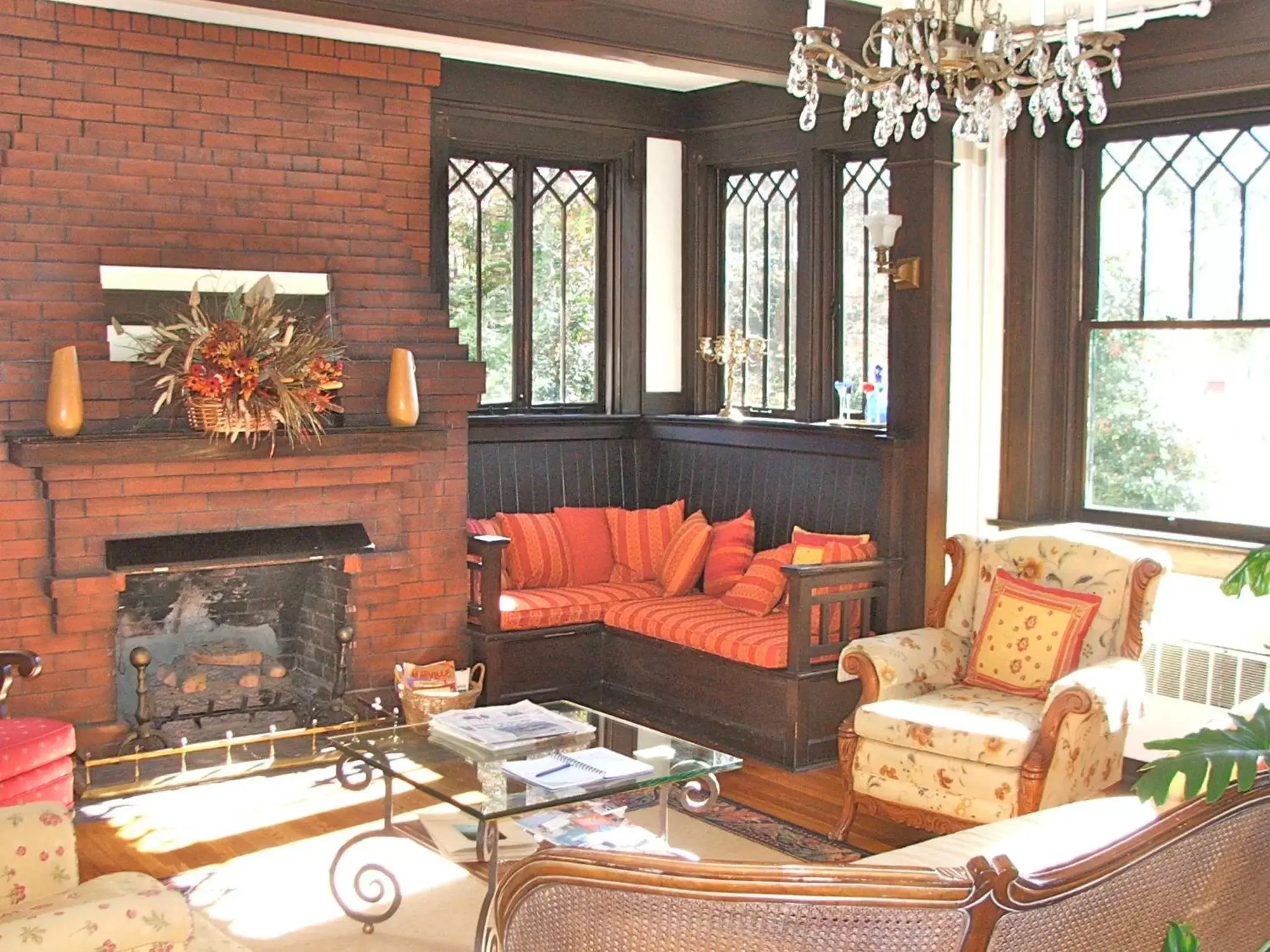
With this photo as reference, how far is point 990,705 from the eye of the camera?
4.75m

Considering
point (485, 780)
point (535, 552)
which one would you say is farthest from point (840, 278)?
point (485, 780)

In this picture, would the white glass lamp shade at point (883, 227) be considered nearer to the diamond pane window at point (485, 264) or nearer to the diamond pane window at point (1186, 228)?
the diamond pane window at point (1186, 228)

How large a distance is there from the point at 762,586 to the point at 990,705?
5.28 ft

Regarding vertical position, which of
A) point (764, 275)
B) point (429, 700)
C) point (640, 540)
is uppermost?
point (764, 275)

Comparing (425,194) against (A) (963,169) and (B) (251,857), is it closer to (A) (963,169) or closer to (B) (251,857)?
(A) (963,169)

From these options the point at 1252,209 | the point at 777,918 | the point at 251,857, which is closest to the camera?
the point at 777,918

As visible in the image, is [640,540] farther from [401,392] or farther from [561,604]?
[401,392]

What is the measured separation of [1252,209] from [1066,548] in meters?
1.47

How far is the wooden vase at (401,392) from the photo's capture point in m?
6.09

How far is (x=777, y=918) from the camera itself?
1981 mm

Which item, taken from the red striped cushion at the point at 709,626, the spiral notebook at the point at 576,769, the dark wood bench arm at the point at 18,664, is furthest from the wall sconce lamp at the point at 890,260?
the dark wood bench arm at the point at 18,664

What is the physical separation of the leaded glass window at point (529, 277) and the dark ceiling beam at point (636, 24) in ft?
6.58

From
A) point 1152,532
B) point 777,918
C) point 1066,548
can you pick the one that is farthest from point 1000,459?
point 777,918

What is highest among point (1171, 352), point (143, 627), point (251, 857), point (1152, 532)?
point (1171, 352)
